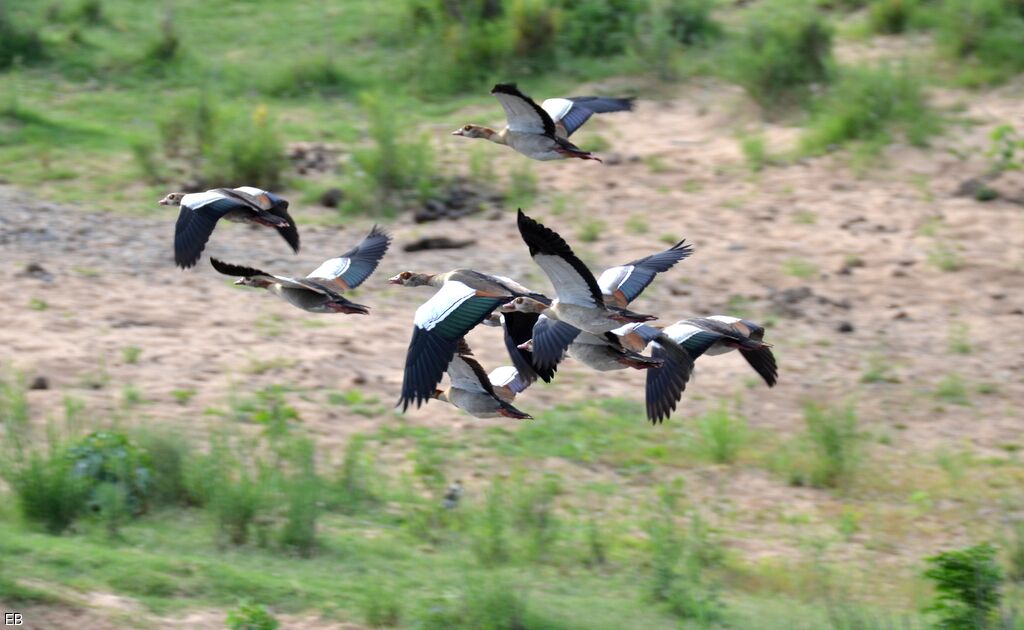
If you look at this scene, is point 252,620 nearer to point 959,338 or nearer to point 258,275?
point 258,275

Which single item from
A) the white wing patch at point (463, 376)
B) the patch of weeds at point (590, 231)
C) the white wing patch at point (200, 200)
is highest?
the white wing patch at point (200, 200)

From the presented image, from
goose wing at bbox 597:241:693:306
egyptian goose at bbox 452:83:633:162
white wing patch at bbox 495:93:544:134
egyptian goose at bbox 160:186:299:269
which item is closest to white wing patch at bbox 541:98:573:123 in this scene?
egyptian goose at bbox 452:83:633:162

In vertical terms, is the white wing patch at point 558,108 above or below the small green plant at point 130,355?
above

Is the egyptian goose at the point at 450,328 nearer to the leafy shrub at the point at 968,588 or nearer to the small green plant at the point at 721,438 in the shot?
the leafy shrub at the point at 968,588

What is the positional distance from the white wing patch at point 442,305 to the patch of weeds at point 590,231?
7.04 metres

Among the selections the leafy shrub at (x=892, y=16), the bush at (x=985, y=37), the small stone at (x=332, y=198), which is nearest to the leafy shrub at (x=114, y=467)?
the small stone at (x=332, y=198)

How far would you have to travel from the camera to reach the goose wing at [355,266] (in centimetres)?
784

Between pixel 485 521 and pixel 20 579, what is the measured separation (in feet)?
8.43

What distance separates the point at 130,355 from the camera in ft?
37.9

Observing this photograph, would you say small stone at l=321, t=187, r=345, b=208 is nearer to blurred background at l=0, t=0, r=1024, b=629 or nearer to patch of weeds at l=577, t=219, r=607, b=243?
blurred background at l=0, t=0, r=1024, b=629

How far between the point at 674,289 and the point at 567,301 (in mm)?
6617

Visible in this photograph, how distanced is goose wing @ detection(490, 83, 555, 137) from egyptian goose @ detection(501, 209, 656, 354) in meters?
1.36

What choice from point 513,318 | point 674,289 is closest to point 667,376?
point 513,318

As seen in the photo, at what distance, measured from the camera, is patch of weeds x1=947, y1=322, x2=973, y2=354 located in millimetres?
12617
